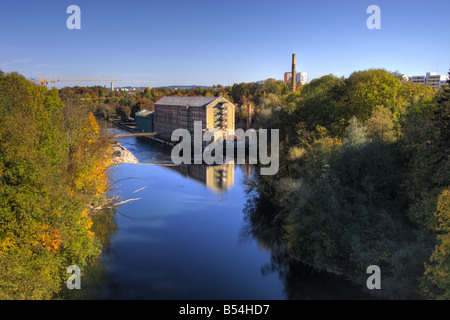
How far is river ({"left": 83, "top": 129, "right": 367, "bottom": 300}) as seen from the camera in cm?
916

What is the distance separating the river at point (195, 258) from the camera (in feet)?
30.1

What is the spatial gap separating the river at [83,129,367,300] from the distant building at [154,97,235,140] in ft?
58.5

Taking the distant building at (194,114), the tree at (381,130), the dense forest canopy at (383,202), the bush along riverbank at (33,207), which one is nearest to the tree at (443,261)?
the dense forest canopy at (383,202)

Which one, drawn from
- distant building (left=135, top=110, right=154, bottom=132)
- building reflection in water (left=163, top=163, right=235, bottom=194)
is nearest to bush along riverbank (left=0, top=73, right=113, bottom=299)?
building reflection in water (left=163, top=163, right=235, bottom=194)

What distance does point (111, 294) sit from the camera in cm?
891

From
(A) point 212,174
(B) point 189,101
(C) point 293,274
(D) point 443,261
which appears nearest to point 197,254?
(C) point 293,274

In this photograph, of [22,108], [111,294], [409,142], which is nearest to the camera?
[111,294]

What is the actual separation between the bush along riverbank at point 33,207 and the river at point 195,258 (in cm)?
124

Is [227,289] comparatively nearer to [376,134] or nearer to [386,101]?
[376,134]

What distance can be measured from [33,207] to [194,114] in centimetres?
2942

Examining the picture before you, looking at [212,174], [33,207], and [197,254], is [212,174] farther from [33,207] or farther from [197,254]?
[33,207]

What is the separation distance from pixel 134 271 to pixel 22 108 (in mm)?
5391

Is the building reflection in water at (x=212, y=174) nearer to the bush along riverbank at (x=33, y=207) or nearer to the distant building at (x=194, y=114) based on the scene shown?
the distant building at (x=194, y=114)
